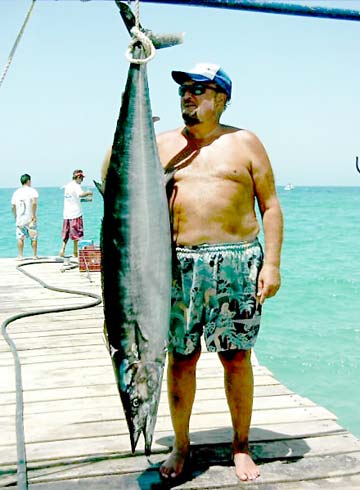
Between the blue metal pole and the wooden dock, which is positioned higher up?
the blue metal pole

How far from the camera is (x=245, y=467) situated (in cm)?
283

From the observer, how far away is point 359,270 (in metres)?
22.6

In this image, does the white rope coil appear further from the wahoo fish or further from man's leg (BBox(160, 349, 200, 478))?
man's leg (BBox(160, 349, 200, 478))

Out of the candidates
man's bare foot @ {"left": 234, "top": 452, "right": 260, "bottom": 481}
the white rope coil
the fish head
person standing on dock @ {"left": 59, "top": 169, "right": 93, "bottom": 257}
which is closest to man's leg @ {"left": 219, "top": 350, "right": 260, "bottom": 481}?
man's bare foot @ {"left": 234, "top": 452, "right": 260, "bottom": 481}

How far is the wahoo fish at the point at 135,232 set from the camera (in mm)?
2238

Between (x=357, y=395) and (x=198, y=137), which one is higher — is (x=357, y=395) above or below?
below

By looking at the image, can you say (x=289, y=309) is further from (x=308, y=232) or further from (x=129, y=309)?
(x=308, y=232)

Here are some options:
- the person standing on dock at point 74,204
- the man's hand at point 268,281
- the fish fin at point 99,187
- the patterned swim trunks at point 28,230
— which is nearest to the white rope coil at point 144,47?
the fish fin at point 99,187

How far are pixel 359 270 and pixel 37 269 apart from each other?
15115 mm

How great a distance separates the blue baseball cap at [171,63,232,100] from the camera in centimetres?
255

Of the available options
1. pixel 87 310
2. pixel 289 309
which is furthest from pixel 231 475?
pixel 289 309

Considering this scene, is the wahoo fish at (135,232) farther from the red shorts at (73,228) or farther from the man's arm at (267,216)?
the red shorts at (73,228)

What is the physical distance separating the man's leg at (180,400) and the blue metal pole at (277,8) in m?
1.43

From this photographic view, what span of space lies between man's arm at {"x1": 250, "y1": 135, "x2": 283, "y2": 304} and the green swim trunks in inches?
1.9
